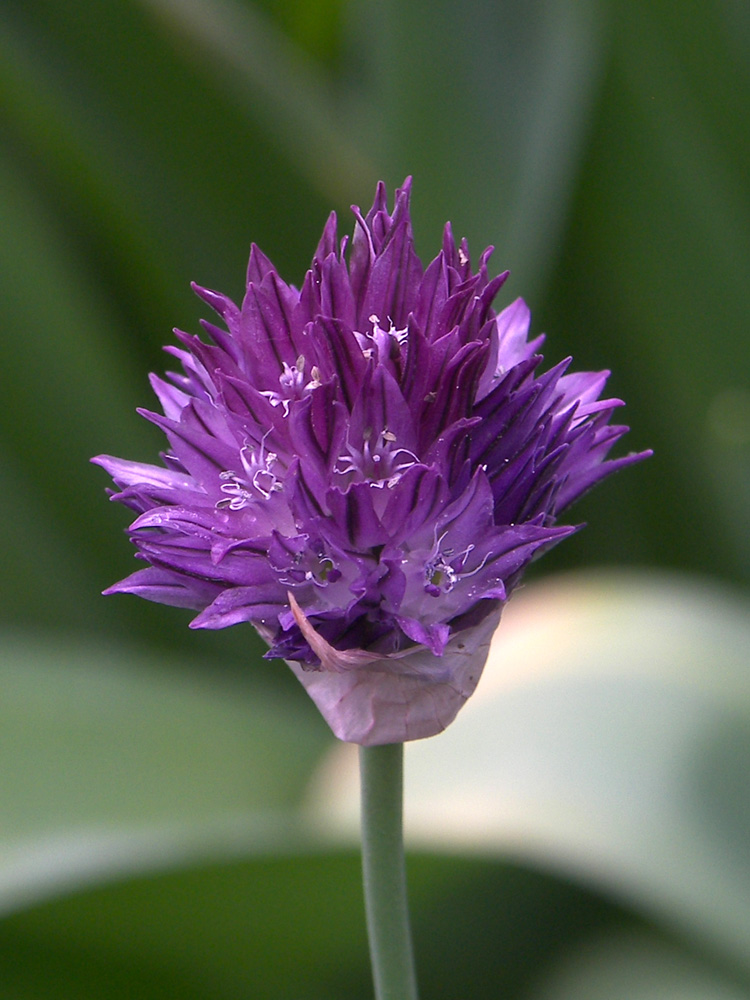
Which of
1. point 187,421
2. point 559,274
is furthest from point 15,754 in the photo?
point 559,274

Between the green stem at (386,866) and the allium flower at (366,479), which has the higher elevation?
the allium flower at (366,479)

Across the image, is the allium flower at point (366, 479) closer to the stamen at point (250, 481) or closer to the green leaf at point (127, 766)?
the stamen at point (250, 481)

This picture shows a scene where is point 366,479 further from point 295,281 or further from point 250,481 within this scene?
point 295,281

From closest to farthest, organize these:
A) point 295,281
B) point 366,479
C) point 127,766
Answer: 1. point 366,479
2. point 127,766
3. point 295,281

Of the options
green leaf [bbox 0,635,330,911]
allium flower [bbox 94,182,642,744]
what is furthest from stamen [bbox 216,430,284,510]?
green leaf [bbox 0,635,330,911]

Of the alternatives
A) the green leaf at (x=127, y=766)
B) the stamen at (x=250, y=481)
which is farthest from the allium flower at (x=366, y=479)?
the green leaf at (x=127, y=766)

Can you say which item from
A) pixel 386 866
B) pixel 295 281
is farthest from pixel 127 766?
pixel 295 281

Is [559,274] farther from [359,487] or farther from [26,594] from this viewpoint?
[359,487]
